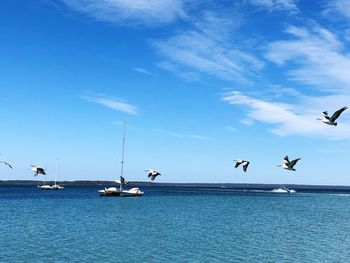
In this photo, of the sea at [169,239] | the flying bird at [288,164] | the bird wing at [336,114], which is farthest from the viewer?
the sea at [169,239]

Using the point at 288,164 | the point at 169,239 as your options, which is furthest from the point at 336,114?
the point at 169,239

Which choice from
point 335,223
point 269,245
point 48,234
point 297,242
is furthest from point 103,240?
point 335,223

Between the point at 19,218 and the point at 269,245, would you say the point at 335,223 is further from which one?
the point at 19,218

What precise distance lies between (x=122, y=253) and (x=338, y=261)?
748 inches

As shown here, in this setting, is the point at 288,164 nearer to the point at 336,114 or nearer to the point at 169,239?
the point at 336,114

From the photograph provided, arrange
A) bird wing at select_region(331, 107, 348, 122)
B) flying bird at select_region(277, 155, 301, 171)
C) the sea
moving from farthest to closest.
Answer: the sea < flying bird at select_region(277, 155, 301, 171) < bird wing at select_region(331, 107, 348, 122)

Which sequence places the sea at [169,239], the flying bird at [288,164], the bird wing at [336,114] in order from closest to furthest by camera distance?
the bird wing at [336,114]
the flying bird at [288,164]
the sea at [169,239]

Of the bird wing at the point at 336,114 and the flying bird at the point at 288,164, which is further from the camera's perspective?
the flying bird at the point at 288,164

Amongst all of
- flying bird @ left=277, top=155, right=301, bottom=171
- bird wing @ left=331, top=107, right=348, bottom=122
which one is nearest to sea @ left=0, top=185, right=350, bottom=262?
flying bird @ left=277, top=155, right=301, bottom=171

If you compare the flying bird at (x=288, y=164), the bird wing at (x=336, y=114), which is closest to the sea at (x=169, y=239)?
the flying bird at (x=288, y=164)

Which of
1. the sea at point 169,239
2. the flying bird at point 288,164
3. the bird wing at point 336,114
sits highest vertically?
the bird wing at point 336,114

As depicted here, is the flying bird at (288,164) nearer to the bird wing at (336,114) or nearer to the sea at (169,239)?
the bird wing at (336,114)

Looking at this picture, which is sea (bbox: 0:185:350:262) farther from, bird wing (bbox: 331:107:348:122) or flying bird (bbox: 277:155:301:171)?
bird wing (bbox: 331:107:348:122)

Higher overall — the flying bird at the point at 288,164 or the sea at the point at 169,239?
the flying bird at the point at 288,164
